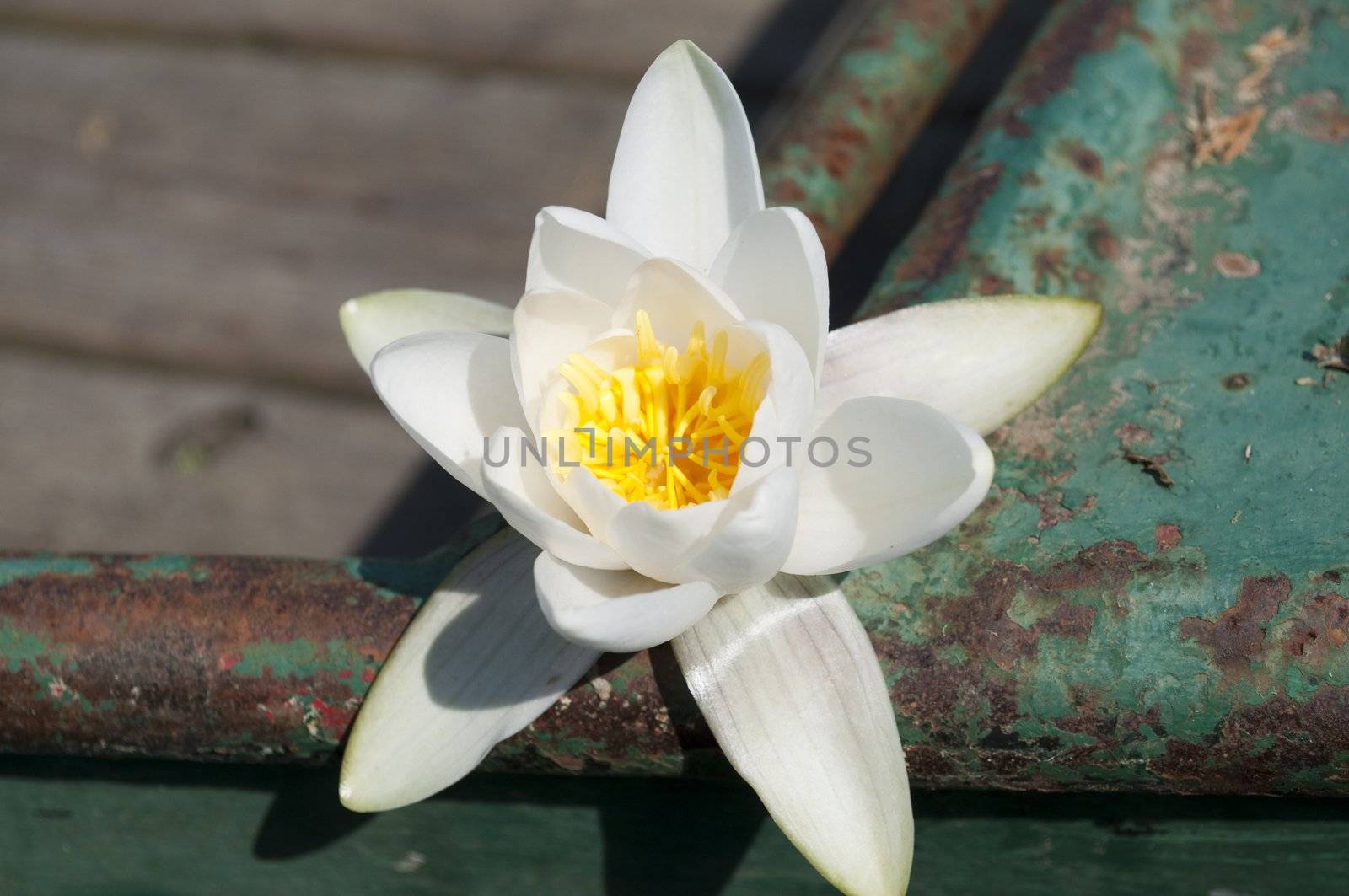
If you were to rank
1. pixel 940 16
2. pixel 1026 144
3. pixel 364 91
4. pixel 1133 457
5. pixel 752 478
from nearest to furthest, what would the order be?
pixel 752 478, pixel 1133 457, pixel 1026 144, pixel 940 16, pixel 364 91

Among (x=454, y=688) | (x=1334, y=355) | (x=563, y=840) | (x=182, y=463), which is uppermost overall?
(x=1334, y=355)

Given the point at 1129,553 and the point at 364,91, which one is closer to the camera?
the point at 1129,553

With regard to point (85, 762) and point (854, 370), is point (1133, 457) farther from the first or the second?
point (85, 762)

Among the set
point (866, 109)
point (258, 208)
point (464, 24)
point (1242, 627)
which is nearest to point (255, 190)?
point (258, 208)

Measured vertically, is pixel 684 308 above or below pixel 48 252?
above

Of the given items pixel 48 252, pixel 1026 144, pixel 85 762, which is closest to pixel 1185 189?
pixel 1026 144

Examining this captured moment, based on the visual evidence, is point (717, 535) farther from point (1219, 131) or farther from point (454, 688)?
point (1219, 131)
